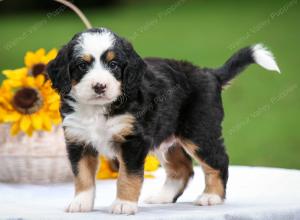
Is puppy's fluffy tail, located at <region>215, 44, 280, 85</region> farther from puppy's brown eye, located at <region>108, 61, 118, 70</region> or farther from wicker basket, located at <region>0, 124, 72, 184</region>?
wicker basket, located at <region>0, 124, 72, 184</region>

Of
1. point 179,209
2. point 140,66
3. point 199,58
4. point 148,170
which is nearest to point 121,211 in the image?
point 179,209

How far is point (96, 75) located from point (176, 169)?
4.33 feet

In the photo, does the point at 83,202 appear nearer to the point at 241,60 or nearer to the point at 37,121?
the point at 37,121

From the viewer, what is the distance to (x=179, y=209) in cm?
343

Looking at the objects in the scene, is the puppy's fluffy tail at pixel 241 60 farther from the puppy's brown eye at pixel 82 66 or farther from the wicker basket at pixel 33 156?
the wicker basket at pixel 33 156

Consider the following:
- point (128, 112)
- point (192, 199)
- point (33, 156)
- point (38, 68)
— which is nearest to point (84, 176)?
point (128, 112)

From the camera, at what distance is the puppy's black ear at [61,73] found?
3.33 m

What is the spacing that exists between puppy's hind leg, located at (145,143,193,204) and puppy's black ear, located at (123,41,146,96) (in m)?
0.95

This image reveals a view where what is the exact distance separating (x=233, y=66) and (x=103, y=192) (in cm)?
131

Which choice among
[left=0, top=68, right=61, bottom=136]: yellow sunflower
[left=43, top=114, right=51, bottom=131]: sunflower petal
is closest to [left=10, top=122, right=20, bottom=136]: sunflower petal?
[left=0, top=68, right=61, bottom=136]: yellow sunflower

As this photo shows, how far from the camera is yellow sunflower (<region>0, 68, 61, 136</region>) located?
4434 millimetres

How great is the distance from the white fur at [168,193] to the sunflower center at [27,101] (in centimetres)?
113

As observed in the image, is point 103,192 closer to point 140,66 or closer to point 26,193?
point 26,193

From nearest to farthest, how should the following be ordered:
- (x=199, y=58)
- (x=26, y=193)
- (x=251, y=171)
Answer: (x=26, y=193)
(x=251, y=171)
(x=199, y=58)
